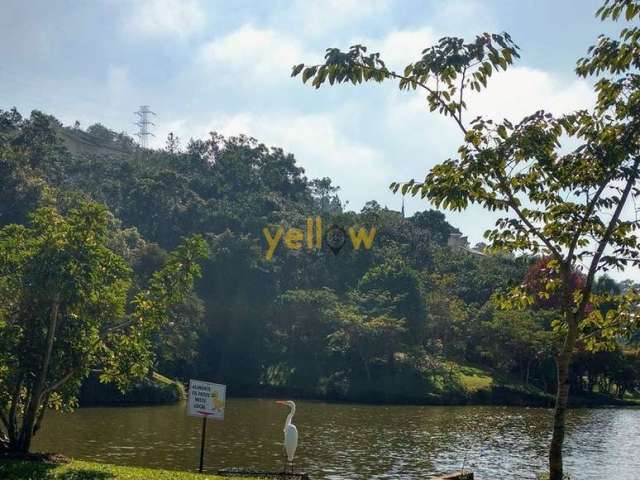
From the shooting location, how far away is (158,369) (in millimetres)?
51688

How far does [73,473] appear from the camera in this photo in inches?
503

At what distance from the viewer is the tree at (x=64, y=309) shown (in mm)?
14703

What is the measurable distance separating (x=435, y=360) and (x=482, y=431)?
23637 mm

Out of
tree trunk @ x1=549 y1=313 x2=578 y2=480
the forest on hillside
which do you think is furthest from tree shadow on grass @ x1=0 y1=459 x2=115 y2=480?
the forest on hillside

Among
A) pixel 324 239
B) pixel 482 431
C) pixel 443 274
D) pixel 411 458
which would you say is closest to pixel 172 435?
pixel 411 458

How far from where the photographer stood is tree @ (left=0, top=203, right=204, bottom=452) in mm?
14703

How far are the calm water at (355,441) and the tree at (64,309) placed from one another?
449 centimetres

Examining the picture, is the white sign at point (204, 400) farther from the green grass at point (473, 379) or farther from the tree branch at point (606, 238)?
the green grass at point (473, 379)

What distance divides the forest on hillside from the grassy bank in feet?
109

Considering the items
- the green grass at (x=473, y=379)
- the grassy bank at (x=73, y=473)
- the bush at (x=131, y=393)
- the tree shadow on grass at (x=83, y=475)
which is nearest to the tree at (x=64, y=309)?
the grassy bank at (x=73, y=473)

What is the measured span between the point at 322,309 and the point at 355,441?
3052 centimetres

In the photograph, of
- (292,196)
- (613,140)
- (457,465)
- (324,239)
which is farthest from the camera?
(292,196)

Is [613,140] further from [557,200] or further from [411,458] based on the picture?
[411,458]

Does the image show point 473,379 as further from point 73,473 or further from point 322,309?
point 73,473
